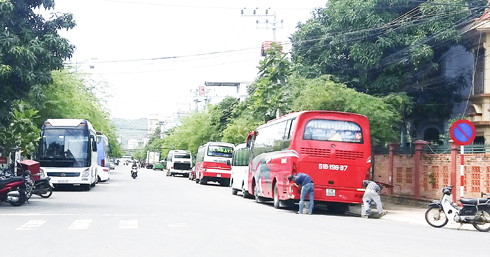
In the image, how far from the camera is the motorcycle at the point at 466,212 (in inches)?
650

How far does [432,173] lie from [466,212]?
306 inches

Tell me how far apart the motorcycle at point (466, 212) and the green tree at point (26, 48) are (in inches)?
497

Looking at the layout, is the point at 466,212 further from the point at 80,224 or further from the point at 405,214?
the point at 80,224

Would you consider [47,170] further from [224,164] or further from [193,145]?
[193,145]

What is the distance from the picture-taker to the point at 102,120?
5825 cm

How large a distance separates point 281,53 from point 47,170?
48.0ft

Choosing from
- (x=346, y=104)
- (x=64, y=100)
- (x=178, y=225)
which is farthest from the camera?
(x=64, y=100)

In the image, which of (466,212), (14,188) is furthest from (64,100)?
(466,212)

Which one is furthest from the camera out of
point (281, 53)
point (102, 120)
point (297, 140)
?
point (102, 120)

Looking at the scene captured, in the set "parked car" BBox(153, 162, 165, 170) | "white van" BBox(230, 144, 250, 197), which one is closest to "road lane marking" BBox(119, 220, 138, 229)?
"white van" BBox(230, 144, 250, 197)

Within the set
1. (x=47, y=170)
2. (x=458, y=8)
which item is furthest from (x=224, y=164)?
(x=458, y=8)

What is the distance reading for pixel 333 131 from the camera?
798 inches

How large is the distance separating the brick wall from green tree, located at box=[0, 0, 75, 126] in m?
14.1

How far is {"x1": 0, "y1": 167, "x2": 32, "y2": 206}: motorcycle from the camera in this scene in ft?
66.3
